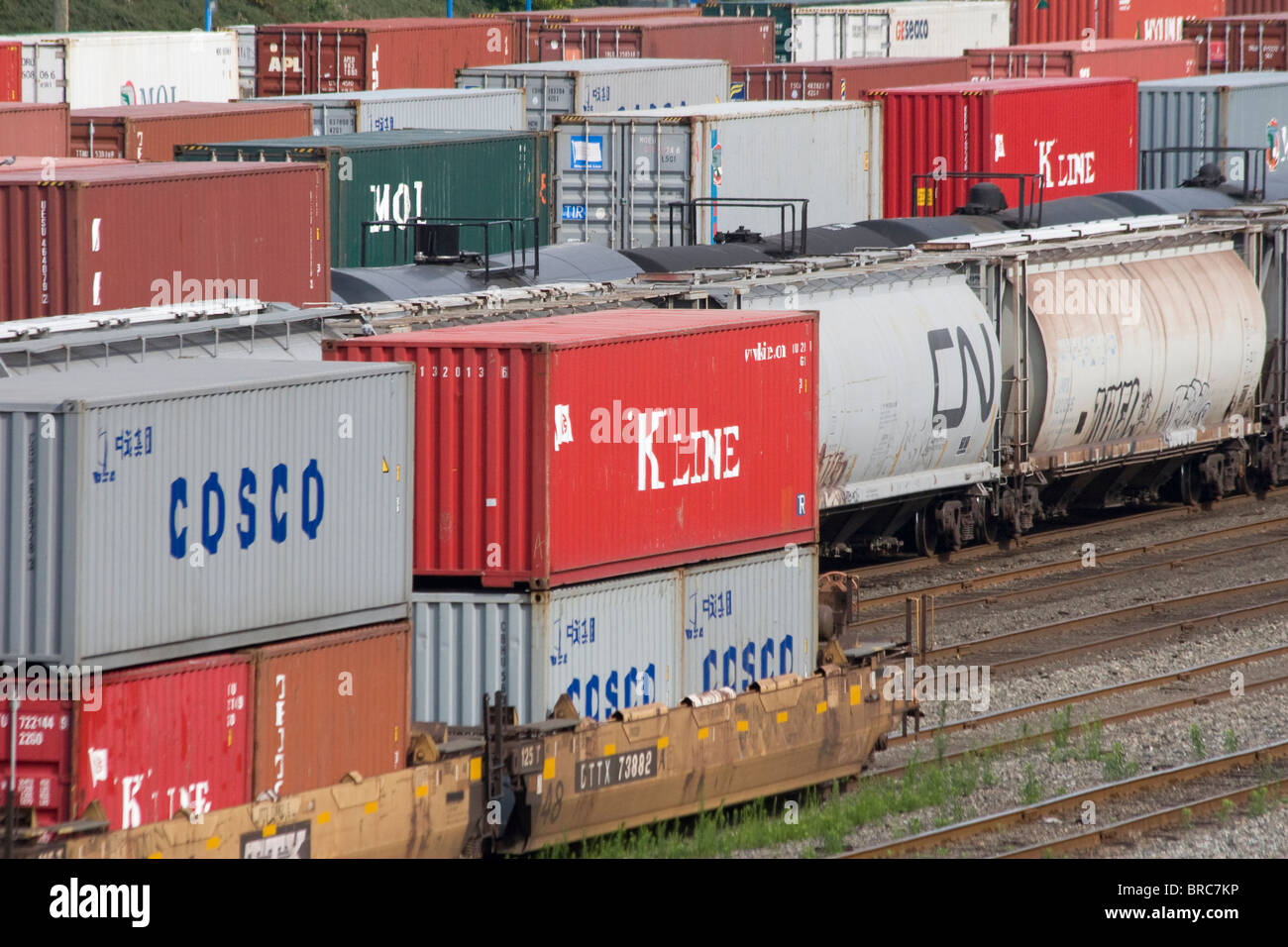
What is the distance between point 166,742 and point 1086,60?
38.7 meters

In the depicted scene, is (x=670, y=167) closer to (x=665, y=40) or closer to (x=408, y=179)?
(x=408, y=179)

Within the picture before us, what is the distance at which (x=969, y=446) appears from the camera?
27.9 metres

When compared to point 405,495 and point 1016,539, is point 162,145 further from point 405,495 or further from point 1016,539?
point 405,495

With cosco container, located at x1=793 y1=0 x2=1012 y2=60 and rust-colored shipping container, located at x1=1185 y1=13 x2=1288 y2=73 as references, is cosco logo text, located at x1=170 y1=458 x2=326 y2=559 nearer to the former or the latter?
rust-colored shipping container, located at x1=1185 y1=13 x2=1288 y2=73

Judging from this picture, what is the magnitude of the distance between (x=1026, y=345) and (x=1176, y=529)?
4.80m

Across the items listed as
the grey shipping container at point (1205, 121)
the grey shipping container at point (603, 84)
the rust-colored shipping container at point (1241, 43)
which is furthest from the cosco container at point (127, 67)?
the rust-colored shipping container at point (1241, 43)

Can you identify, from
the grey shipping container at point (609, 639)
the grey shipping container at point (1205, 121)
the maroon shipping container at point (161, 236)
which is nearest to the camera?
the grey shipping container at point (609, 639)

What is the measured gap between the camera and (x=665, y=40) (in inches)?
2007

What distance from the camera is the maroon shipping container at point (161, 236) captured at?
23.4 m

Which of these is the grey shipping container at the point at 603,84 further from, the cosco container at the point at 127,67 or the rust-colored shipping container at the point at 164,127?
the cosco container at the point at 127,67

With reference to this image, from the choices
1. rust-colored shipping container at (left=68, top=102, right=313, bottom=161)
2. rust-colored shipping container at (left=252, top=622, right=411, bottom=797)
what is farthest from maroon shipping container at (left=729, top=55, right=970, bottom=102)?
rust-colored shipping container at (left=252, top=622, right=411, bottom=797)

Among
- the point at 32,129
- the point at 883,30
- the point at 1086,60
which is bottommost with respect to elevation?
the point at 32,129

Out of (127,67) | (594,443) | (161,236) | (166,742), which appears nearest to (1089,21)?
(127,67)

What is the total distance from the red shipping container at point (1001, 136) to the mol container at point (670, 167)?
6.27 feet
